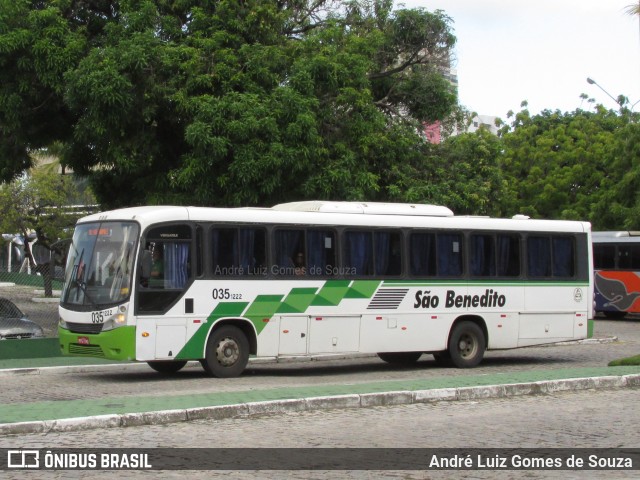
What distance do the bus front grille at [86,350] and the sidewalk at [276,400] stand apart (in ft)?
8.63

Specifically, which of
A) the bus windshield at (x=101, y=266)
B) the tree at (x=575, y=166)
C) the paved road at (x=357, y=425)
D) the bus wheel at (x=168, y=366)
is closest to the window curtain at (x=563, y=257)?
the paved road at (x=357, y=425)

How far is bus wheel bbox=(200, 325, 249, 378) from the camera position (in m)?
16.0

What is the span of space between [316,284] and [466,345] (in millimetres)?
3656

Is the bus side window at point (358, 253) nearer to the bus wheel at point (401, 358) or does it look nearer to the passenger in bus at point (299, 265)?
the passenger in bus at point (299, 265)

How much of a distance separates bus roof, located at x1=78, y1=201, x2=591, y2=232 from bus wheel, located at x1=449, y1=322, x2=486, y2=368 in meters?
1.94

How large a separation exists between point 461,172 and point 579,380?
1187 cm

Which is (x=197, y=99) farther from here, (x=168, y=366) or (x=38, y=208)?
(x=38, y=208)

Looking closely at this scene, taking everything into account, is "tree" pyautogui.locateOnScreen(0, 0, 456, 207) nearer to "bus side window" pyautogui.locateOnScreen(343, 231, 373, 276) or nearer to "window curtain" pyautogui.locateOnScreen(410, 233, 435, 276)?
"bus side window" pyautogui.locateOnScreen(343, 231, 373, 276)

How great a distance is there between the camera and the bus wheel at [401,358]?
1947 centimetres

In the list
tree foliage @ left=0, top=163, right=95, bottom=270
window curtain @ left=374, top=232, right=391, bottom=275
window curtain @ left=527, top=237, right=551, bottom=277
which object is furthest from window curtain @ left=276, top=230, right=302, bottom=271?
tree foliage @ left=0, top=163, right=95, bottom=270

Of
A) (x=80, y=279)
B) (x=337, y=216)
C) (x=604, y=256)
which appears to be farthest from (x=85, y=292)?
(x=604, y=256)

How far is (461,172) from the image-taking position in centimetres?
2570

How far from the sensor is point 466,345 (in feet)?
61.8

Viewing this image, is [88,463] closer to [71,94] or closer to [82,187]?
[71,94]
